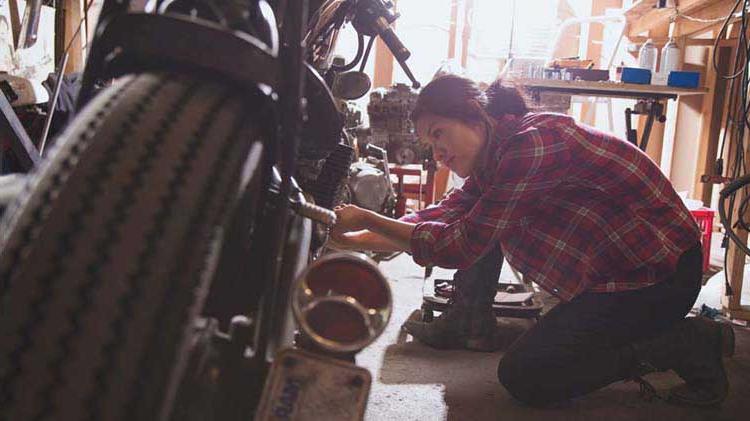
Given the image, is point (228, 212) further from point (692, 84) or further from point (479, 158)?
point (692, 84)

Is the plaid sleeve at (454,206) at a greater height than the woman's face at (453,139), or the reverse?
the woman's face at (453,139)

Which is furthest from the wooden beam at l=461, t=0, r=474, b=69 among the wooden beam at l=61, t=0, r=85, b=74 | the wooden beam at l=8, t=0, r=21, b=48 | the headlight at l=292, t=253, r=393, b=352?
the headlight at l=292, t=253, r=393, b=352

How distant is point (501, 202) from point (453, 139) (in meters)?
0.17

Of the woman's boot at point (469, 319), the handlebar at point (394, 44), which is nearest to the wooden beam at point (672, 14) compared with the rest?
the woman's boot at point (469, 319)

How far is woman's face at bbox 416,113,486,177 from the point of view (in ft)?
4.67

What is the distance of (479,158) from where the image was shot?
1.47m

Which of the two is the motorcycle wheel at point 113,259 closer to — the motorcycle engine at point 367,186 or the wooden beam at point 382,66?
the motorcycle engine at point 367,186

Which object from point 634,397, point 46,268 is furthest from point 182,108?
point 634,397

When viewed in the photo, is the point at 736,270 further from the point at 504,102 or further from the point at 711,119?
the point at 711,119

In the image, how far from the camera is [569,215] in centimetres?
152

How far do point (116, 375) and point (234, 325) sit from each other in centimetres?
20

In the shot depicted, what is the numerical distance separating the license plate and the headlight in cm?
4

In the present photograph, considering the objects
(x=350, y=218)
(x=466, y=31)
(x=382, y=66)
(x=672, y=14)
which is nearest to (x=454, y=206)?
(x=350, y=218)

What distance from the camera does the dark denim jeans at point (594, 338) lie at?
1485 millimetres
